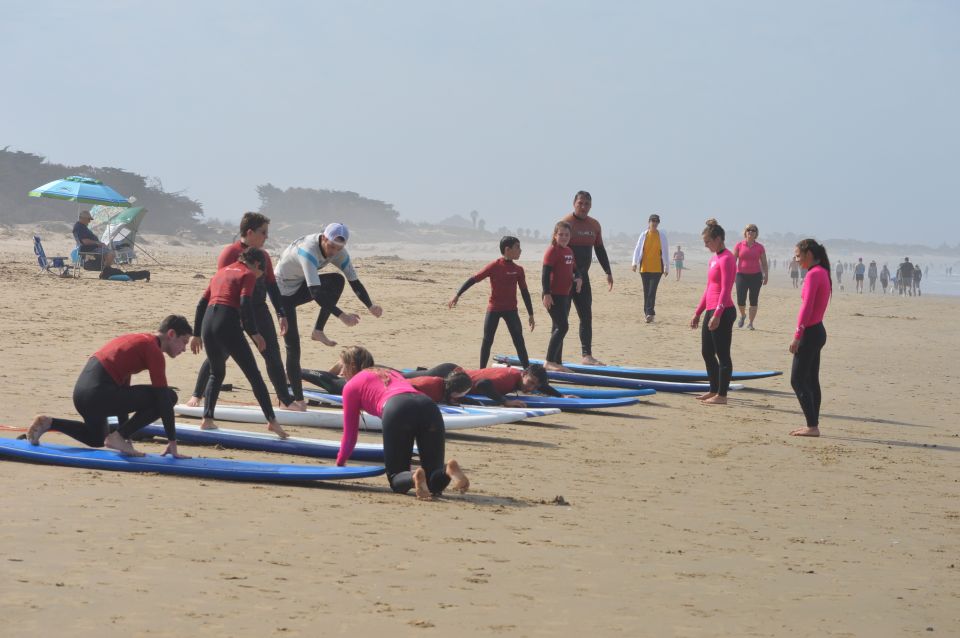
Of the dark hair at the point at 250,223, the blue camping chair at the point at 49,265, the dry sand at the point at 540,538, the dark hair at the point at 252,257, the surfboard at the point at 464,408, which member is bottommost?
the dry sand at the point at 540,538

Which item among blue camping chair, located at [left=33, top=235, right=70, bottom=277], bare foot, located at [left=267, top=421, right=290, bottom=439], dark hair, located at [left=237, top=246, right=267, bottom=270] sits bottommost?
bare foot, located at [left=267, top=421, right=290, bottom=439]

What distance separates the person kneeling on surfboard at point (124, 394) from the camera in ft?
22.0

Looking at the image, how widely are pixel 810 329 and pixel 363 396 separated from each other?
172 inches

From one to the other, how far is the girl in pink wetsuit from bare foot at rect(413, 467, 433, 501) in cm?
502

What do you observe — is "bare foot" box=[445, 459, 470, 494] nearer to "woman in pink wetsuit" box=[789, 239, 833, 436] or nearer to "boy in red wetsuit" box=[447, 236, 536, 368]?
"woman in pink wetsuit" box=[789, 239, 833, 436]

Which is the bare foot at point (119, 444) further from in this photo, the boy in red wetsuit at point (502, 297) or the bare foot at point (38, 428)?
the boy in red wetsuit at point (502, 297)

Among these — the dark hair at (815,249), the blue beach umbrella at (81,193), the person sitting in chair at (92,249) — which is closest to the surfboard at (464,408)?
the dark hair at (815,249)

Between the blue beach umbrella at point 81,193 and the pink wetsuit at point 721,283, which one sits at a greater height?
the blue beach umbrella at point 81,193

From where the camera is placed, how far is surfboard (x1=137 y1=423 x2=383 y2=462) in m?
7.54

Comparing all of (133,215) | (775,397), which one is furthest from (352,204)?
(775,397)

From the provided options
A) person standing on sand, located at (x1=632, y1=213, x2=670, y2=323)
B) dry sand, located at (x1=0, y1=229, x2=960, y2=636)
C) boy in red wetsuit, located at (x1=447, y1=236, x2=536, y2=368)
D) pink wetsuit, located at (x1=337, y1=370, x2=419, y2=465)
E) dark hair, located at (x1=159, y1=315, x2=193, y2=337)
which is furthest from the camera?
person standing on sand, located at (x1=632, y1=213, x2=670, y2=323)

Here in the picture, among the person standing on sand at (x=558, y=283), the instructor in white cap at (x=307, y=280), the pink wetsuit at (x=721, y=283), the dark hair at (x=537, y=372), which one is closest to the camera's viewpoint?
the instructor in white cap at (x=307, y=280)

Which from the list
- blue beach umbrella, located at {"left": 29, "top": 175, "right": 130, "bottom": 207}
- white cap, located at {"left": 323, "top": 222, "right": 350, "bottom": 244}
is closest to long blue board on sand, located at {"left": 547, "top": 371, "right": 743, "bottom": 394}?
white cap, located at {"left": 323, "top": 222, "right": 350, "bottom": 244}

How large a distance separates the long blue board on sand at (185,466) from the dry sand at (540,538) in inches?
4.0
